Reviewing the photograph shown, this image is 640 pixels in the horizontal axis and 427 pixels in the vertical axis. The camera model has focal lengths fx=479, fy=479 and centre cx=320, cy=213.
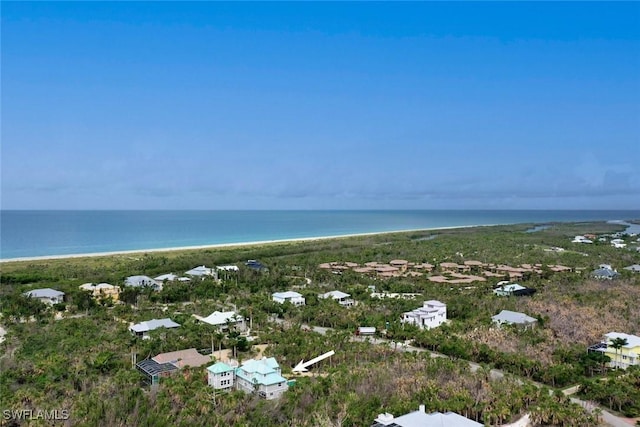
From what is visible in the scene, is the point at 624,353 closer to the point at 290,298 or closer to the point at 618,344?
the point at 618,344

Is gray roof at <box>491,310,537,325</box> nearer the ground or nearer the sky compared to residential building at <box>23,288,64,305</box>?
nearer the ground

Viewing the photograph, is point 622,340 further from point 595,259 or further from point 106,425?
point 595,259

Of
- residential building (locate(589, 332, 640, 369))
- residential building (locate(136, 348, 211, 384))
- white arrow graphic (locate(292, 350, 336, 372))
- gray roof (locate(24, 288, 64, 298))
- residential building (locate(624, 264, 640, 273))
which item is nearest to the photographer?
residential building (locate(136, 348, 211, 384))

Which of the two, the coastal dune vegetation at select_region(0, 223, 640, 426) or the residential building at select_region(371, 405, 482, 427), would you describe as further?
the coastal dune vegetation at select_region(0, 223, 640, 426)

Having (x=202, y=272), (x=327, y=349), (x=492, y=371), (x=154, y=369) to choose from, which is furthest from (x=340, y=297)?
(x=154, y=369)

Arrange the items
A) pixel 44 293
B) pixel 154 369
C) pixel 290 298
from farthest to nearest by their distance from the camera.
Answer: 1. pixel 290 298
2. pixel 44 293
3. pixel 154 369

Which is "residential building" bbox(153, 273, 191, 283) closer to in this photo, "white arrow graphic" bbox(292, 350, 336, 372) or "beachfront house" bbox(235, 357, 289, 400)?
"white arrow graphic" bbox(292, 350, 336, 372)

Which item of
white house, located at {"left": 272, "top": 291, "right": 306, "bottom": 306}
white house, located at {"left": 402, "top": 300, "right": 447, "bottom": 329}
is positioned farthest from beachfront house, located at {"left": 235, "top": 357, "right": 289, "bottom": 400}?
white house, located at {"left": 272, "top": 291, "right": 306, "bottom": 306}
